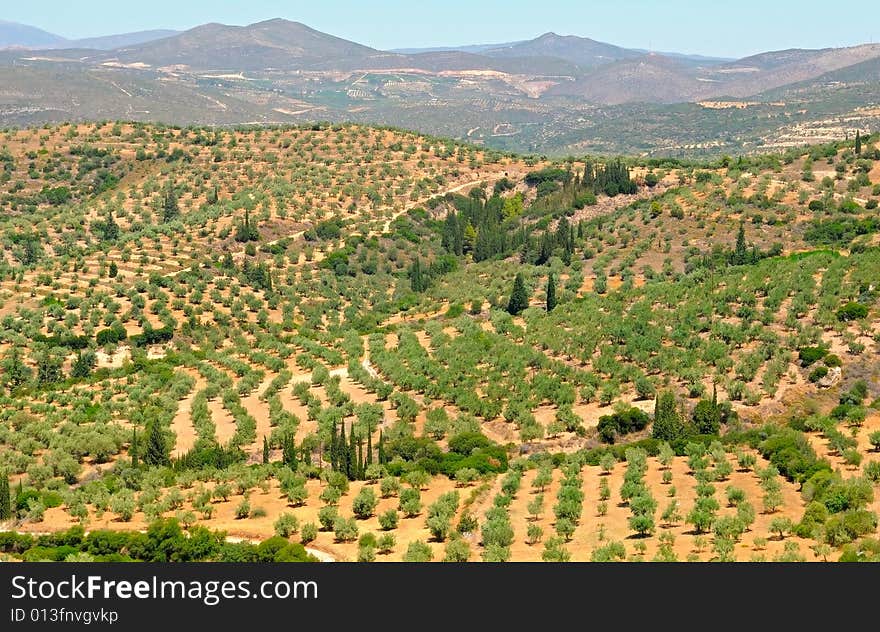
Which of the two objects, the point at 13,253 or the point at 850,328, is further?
the point at 13,253

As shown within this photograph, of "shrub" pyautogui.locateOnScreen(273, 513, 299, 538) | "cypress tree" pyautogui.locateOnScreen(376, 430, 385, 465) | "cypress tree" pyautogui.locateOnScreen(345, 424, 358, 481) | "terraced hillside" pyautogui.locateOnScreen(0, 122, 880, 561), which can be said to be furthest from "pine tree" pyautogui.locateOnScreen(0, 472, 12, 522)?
→ "cypress tree" pyautogui.locateOnScreen(376, 430, 385, 465)

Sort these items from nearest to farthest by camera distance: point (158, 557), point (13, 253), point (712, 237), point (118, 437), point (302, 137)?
point (158, 557) < point (118, 437) < point (712, 237) < point (13, 253) < point (302, 137)

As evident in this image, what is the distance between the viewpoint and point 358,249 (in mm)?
105938

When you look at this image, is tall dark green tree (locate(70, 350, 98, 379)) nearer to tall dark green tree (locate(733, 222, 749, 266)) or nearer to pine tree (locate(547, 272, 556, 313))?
pine tree (locate(547, 272, 556, 313))

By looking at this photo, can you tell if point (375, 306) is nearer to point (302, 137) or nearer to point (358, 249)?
point (358, 249)

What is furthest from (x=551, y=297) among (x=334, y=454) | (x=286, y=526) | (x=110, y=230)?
(x=110, y=230)

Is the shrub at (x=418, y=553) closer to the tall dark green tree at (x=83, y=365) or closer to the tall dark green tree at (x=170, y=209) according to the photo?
the tall dark green tree at (x=83, y=365)

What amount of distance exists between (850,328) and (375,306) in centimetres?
4221

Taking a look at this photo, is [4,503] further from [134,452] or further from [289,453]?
[289,453]

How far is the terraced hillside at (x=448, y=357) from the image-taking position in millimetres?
40312

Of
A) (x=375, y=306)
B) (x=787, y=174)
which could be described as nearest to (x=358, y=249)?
(x=375, y=306)

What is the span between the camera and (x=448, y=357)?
221 ft

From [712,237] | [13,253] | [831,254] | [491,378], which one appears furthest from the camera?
[13,253]

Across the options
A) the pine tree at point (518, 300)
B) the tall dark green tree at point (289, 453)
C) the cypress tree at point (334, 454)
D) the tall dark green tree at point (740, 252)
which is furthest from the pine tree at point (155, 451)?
the tall dark green tree at point (740, 252)
